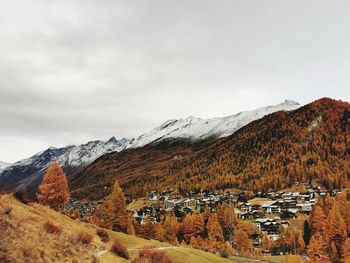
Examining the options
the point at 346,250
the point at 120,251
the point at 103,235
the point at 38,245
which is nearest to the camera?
the point at 38,245

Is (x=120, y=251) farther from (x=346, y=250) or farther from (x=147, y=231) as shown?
(x=346, y=250)

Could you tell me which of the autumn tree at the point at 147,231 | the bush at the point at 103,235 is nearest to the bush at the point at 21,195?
the bush at the point at 103,235

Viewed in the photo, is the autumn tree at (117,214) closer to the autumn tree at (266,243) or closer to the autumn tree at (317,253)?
the autumn tree at (317,253)

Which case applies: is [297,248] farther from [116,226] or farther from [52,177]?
[52,177]

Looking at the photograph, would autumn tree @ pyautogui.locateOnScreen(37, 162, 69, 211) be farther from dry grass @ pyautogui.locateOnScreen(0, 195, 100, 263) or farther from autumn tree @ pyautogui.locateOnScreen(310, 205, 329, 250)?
autumn tree @ pyautogui.locateOnScreen(310, 205, 329, 250)

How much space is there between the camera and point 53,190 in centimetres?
7681

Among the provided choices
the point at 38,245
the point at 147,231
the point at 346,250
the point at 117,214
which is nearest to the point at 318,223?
the point at 346,250

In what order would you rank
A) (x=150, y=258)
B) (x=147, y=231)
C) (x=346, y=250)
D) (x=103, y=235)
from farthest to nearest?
(x=147, y=231), (x=346, y=250), (x=103, y=235), (x=150, y=258)

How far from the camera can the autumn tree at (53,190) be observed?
76312 mm

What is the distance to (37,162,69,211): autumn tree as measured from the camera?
76.3 metres

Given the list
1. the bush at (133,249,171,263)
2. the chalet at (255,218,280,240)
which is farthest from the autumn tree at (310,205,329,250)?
the bush at (133,249,171,263)

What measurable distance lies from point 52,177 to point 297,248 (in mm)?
92693

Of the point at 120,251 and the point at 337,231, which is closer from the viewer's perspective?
the point at 120,251

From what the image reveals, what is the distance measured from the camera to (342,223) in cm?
12050
